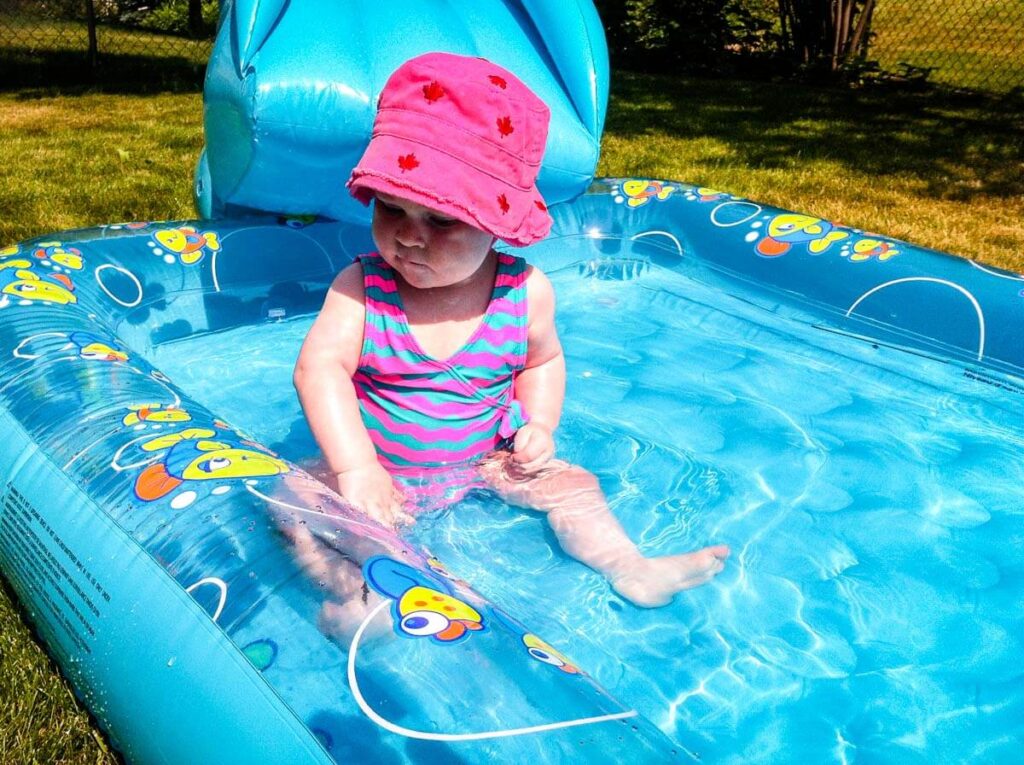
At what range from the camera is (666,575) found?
2289 mm

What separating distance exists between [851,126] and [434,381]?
6.53 meters

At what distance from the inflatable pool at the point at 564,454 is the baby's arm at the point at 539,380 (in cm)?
17

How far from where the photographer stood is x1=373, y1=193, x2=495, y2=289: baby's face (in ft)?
7.45

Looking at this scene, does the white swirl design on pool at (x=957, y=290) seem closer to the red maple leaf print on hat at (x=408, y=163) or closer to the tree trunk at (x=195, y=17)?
the red maple leaf print on hat at (x=408, y=163)

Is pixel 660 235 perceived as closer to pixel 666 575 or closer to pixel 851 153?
pixel 666 575

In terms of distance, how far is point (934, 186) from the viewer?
616 centimetres

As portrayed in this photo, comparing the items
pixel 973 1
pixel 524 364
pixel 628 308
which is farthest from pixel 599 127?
pixel 973 1

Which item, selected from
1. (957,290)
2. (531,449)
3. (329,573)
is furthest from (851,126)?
(329,573)

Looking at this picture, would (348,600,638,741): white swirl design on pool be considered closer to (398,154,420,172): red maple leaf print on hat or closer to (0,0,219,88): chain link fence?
(398,154,420,172): red maple leaf print on hat

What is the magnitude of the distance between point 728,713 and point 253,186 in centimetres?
251

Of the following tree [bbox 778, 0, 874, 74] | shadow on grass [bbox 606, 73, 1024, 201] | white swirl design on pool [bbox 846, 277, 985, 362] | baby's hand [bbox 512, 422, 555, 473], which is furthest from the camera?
tree [bbox 778, 0, 874, 74]

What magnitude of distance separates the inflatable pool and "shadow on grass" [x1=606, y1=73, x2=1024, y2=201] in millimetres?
2542

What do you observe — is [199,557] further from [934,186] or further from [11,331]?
[934,186]

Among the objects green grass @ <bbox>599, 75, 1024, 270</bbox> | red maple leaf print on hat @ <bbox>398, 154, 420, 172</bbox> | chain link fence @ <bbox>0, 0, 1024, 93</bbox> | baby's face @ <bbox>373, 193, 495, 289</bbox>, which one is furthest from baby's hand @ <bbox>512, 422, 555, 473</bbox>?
chain link fence @ <bbox>0, 0, 1024, 93</bbox>
